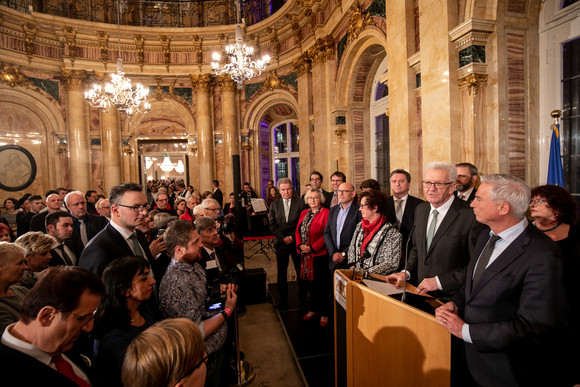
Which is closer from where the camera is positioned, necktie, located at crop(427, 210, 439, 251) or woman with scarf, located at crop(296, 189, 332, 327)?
necktie, located at crop(427, 210, 439, 251)

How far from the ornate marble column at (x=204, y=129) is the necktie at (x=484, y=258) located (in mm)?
10866

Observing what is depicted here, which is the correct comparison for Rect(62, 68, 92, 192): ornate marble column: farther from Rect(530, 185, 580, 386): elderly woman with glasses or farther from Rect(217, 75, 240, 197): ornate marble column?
Rect(530, 185, 580, 386): elderly woman with glasses

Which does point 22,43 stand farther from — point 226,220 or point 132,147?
point 226,220

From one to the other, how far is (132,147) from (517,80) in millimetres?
12149

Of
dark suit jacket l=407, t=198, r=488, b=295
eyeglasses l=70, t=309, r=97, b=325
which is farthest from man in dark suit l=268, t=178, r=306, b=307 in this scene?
eyeglasses l=70, t=309, r=97, b=325

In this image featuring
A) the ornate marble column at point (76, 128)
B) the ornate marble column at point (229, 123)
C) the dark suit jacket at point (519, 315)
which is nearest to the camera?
the dark suit jacket at point (519, 315)

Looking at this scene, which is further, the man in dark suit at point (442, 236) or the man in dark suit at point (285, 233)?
the man in dark suit at point (285, 233)

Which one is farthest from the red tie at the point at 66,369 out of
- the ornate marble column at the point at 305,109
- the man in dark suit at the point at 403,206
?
the ornate marble column at the point at 305,109

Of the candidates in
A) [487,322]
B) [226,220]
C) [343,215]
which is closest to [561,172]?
[343,215]

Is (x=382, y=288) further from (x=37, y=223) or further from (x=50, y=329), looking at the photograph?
(x=37, y=223)

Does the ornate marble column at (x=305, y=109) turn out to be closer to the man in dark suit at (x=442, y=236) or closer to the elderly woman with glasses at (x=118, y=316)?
the man in dark suit at (x=442, y=236)

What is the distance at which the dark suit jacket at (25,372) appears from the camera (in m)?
1.04

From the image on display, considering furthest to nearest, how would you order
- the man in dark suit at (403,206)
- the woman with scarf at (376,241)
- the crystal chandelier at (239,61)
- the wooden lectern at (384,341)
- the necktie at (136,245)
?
1. the crystal chandelier at (239,61)
2. the man in dark suit at (403,206)
3. the woman with scarf at (376,241)
4. the necktie at (136,245)
5. the wooden lectern at (384,341)

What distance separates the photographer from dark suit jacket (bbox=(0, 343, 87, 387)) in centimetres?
104
